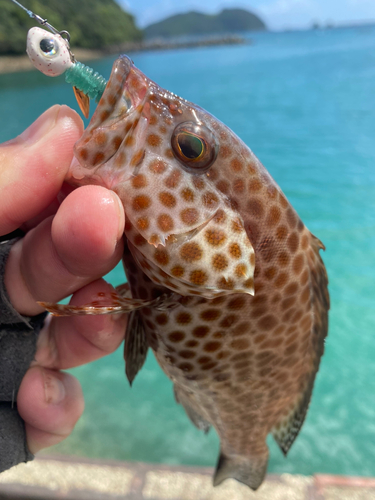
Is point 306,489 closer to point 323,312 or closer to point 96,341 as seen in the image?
point 323,312

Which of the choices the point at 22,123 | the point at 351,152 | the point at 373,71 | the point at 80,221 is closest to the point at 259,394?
the point at 80,221

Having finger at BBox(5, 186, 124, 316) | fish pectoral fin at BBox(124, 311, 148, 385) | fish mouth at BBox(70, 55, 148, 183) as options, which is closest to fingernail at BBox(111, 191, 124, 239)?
finger at BBox(5, 186, 124, 316)

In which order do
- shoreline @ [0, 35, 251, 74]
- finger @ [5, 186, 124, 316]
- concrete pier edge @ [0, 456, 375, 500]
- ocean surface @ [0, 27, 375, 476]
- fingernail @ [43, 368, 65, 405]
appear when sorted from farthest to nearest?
shoreline @ [0, 35, 251, 74], ocean surface @ [0, 27, 375, 476], concrete pier edge @ [0, 456, 375, 500], fingernail @ [43, 368, 65, 405], finger @ [5, 186, 124, 316]

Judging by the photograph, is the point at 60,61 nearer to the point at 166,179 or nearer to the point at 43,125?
the point at 43,125

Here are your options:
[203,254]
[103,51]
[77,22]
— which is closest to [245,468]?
[203,254]

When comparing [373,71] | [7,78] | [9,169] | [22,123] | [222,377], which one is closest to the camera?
[9,169]

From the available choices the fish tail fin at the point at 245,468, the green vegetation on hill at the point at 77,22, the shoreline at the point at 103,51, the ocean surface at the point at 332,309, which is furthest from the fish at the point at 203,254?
the green vegetation on hill at the point at 77,22

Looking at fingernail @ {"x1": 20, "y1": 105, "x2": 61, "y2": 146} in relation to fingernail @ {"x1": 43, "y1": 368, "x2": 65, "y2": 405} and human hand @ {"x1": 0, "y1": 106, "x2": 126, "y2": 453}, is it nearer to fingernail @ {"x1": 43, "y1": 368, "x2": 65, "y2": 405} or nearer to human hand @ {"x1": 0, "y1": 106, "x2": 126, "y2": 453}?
human hand @ {"x1": 0, "y1": 106, "x2": 126, "y2": 453}
